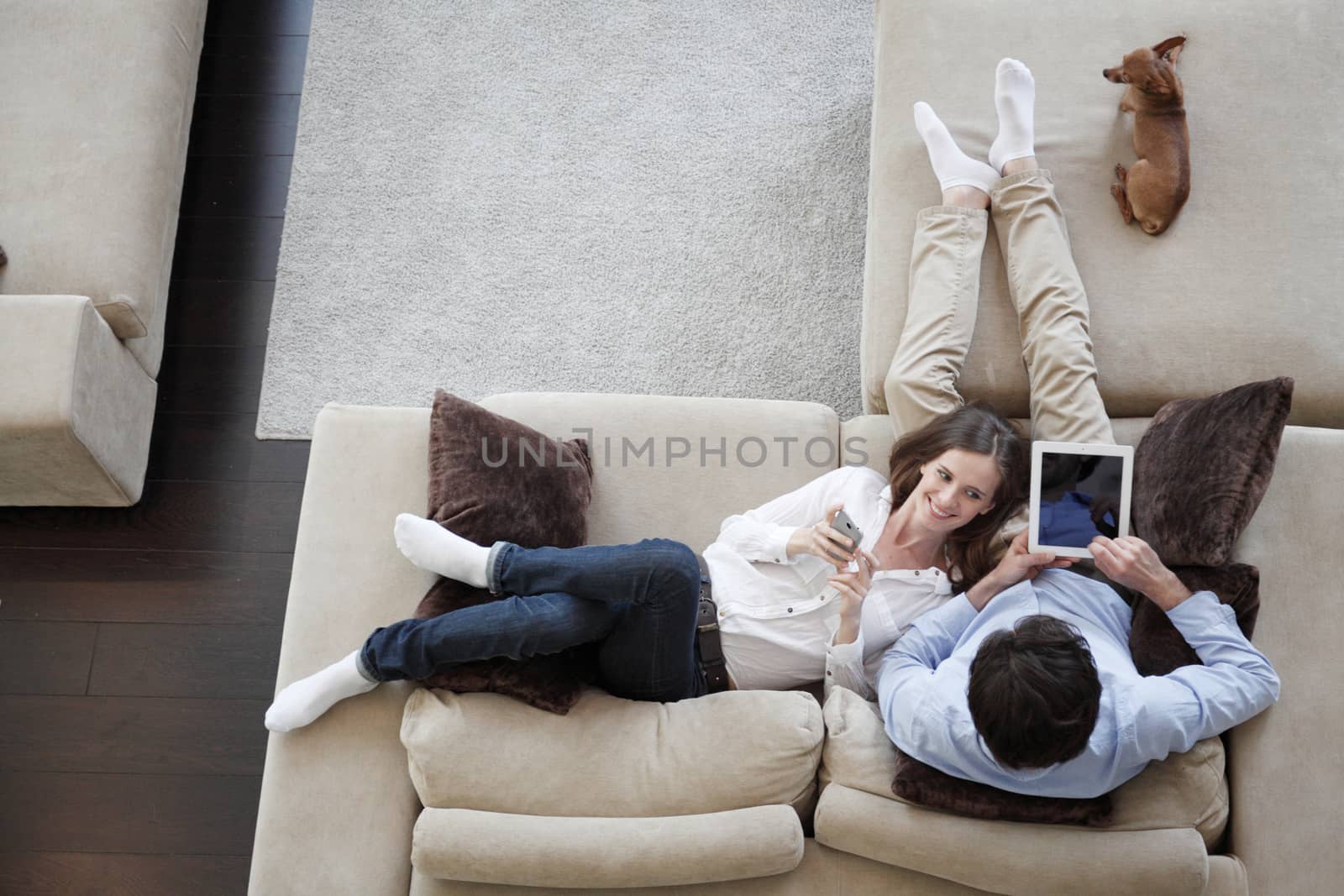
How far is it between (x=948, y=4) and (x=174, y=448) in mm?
2131

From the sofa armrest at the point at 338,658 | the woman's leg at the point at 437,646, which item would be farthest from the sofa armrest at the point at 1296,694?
the sofa armrest at the point at 338,658

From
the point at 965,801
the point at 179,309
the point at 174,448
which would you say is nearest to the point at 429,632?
the point at 965,801

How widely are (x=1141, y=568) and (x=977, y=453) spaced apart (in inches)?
13.1

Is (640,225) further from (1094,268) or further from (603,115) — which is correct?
(1094,268)

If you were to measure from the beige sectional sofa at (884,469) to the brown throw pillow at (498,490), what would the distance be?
3.3 inches

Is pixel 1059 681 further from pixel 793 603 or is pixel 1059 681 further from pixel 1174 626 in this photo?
pixel 793 603

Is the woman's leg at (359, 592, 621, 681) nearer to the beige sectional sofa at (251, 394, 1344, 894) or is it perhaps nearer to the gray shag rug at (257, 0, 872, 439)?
the beige sectional sofa at (251, 394, 1344, 894)

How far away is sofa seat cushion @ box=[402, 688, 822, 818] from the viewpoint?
168 centimetres

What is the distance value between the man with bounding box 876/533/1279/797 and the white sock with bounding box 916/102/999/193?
767mm

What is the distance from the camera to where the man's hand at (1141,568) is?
1.72m

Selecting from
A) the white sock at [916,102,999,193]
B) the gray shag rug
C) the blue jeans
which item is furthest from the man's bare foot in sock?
the blue jeans

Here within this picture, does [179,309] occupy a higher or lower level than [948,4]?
lower

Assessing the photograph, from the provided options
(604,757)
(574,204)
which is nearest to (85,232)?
(574,204)

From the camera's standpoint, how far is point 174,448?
2.53m
